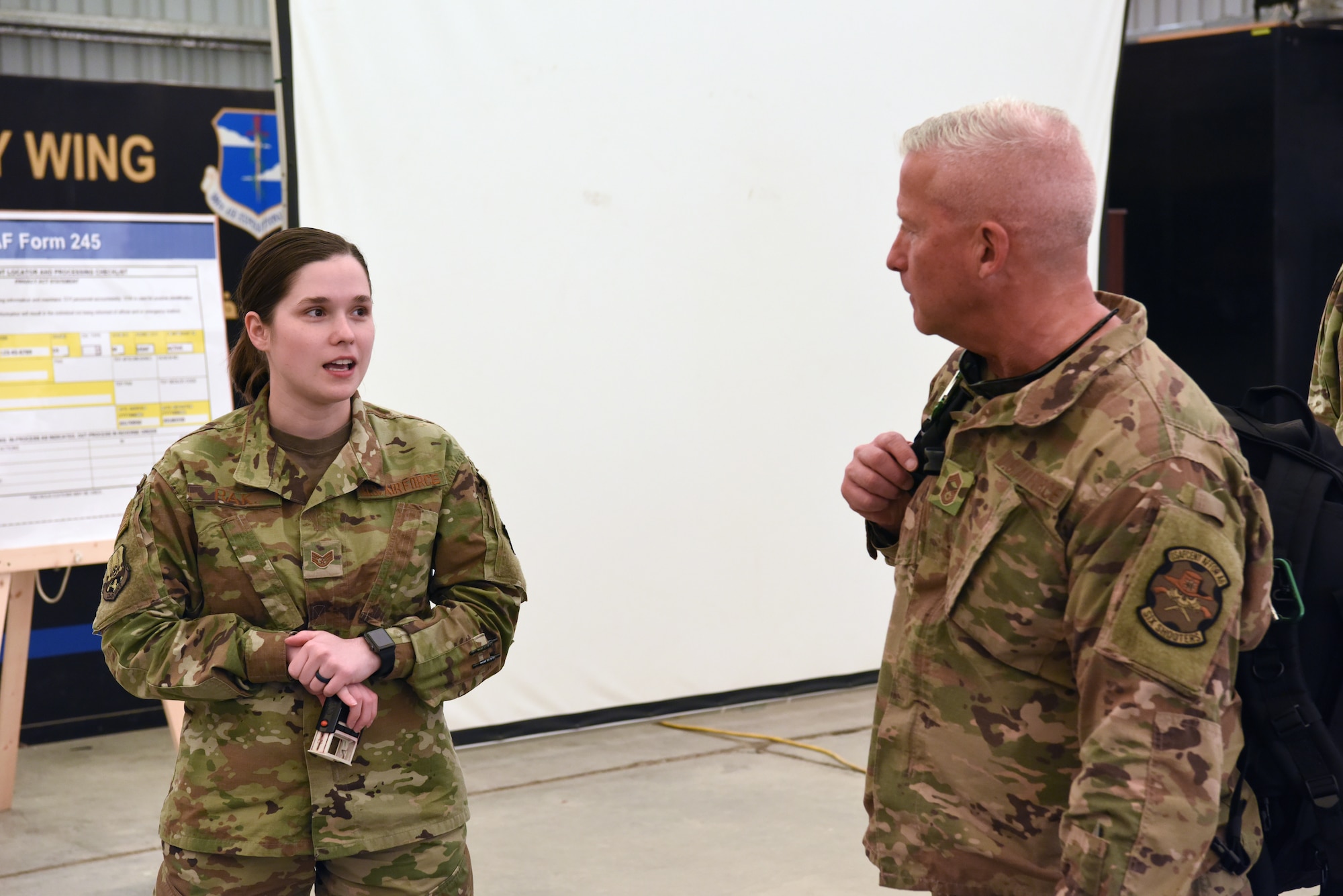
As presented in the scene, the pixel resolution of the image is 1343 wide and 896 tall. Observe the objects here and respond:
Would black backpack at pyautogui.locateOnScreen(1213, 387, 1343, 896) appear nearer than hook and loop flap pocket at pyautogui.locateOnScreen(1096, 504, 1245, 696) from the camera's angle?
No

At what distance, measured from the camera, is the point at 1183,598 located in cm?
125

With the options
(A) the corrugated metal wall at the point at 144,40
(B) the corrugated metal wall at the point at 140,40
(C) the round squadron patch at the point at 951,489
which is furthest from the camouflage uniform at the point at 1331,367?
(B) the corrugated metal wall at the point at 140,40

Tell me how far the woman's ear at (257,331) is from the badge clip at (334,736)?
0.54 metres

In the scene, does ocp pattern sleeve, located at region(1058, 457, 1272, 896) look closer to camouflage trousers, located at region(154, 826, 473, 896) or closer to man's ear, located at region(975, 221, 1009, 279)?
man's ear, located at region(975, 221, 1009, 279)

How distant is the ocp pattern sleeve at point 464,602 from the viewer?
1.92 metres

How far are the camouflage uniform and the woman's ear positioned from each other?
95.5 inches

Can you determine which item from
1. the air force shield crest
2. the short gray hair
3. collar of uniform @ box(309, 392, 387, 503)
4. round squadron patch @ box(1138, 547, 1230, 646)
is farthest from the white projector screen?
round squadron patch @ box(1138, 547, 1230, 646)

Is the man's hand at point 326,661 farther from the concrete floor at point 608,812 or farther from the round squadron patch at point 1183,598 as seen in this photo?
the concrete floor at point 608,812

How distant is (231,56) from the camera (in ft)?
22.5

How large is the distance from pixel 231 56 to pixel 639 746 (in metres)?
4.42

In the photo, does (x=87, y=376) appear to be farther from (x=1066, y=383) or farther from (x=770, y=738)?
(x=1066, y=383)

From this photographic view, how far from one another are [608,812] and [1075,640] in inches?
113

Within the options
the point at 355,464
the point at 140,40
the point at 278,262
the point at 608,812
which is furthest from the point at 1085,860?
the point at 140,40

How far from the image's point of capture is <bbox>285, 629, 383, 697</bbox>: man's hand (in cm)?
182
